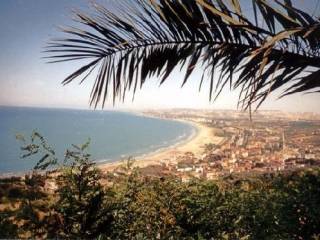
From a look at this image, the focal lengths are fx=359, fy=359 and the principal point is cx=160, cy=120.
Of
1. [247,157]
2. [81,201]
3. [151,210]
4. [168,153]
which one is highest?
[81,201]

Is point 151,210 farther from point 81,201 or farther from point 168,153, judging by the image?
point 168,153

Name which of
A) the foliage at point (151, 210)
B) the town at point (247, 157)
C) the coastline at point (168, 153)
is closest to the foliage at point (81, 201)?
the foliage at point (151, 210)

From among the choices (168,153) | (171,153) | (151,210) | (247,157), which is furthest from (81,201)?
(247,157)

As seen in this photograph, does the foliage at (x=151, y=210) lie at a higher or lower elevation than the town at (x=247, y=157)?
higher

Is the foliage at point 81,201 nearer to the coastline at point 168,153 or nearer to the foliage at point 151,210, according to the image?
the foliage at point 151,210

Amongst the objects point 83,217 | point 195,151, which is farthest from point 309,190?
point 195,151

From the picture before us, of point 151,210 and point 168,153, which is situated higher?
point 151,210

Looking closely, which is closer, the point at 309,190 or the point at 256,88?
the point at 256,88

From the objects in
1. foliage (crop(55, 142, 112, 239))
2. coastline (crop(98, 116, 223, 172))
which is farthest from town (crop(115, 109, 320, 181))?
foliage (crop(55, 142, 112, 239))

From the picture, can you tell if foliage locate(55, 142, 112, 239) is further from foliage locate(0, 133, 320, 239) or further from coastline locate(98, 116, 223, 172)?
coastline locate(98, 116, 223, 172)

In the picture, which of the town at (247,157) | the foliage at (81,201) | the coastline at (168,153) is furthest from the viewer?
the coastline at (168,153)

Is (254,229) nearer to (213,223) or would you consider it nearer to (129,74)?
(213,223)
